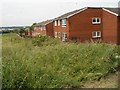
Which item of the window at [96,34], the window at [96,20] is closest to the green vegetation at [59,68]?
the window at [96,34]

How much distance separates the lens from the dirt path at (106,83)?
19.2ft

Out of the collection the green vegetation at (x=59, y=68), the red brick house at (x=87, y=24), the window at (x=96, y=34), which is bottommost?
the green vegetation at (x=59, y=68)

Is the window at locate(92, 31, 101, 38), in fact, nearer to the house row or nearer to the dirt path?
the house row

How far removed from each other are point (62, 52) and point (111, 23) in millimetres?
21667

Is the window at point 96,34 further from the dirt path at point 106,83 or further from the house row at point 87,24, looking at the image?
the dirt path at point 106,83

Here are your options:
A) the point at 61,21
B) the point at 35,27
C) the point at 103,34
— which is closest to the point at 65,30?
the point at 61,21

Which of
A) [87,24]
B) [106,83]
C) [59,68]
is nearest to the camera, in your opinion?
[106,83]

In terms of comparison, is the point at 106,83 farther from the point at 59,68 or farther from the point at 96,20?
the point at 96,20

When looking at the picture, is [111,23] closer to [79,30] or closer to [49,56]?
[79,30]

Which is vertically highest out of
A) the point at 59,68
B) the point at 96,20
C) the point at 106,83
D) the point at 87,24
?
the point at 96,20

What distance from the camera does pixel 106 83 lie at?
609cm

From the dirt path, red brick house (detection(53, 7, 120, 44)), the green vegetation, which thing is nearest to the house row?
red brick house (detection(53, 7, 120, 44))

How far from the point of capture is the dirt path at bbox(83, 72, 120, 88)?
5863mm

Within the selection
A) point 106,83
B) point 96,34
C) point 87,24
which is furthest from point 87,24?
point 106,83
